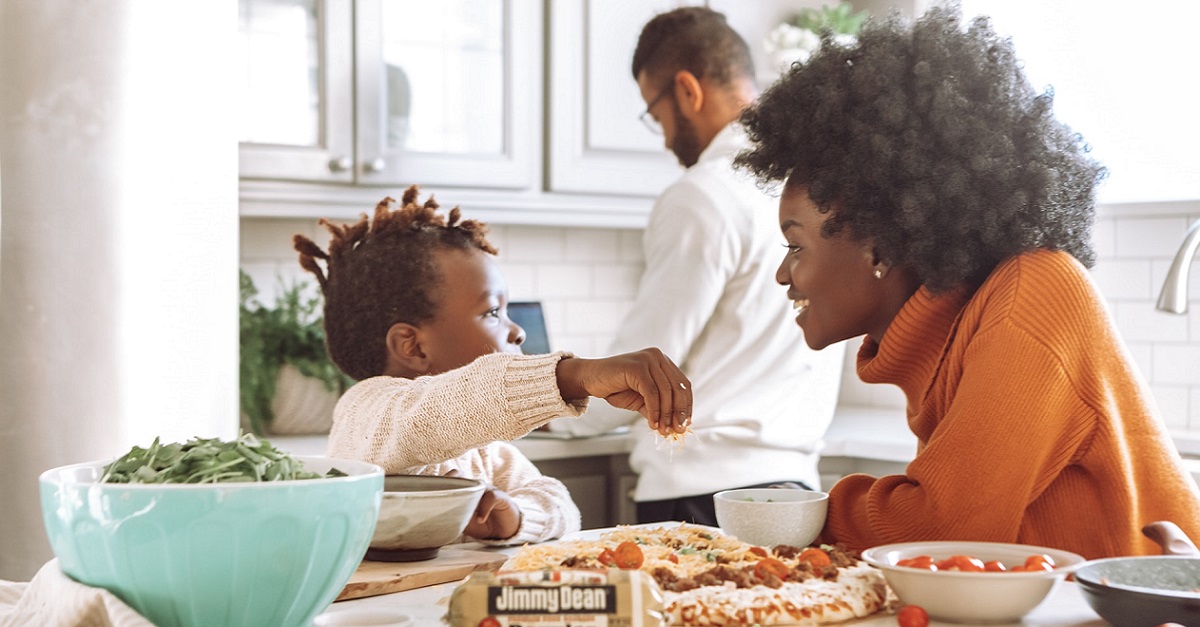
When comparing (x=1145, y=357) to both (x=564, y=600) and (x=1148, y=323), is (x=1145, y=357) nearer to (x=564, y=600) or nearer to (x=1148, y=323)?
(x=1148, y=323)

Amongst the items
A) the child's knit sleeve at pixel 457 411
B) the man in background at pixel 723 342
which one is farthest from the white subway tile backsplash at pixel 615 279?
the child's knit sleeve at pixel 457 411

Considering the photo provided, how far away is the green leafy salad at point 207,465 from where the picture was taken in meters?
0.84

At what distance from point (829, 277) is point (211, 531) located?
2.90ft

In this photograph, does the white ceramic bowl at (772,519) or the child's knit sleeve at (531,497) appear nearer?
the white ceramic bowl at (772,519)

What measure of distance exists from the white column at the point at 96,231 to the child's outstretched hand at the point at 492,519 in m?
0.86

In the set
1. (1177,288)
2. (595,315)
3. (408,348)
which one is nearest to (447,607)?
(408,348)

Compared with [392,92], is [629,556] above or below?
below

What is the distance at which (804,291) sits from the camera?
4.94 feet

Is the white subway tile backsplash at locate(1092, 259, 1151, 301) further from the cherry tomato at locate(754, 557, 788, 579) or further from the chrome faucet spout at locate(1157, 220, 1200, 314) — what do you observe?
the cherry tomato at locate(754, 557, 788, 579)

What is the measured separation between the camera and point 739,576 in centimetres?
99

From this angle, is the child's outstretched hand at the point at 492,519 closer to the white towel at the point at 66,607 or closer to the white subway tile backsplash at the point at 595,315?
the white towel at the point at 66,607

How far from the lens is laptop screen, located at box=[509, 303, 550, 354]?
320cm

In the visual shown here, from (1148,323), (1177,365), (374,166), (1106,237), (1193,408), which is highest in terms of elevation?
(374,166)

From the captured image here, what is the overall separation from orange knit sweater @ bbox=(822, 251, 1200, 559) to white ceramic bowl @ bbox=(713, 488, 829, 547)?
81mm
